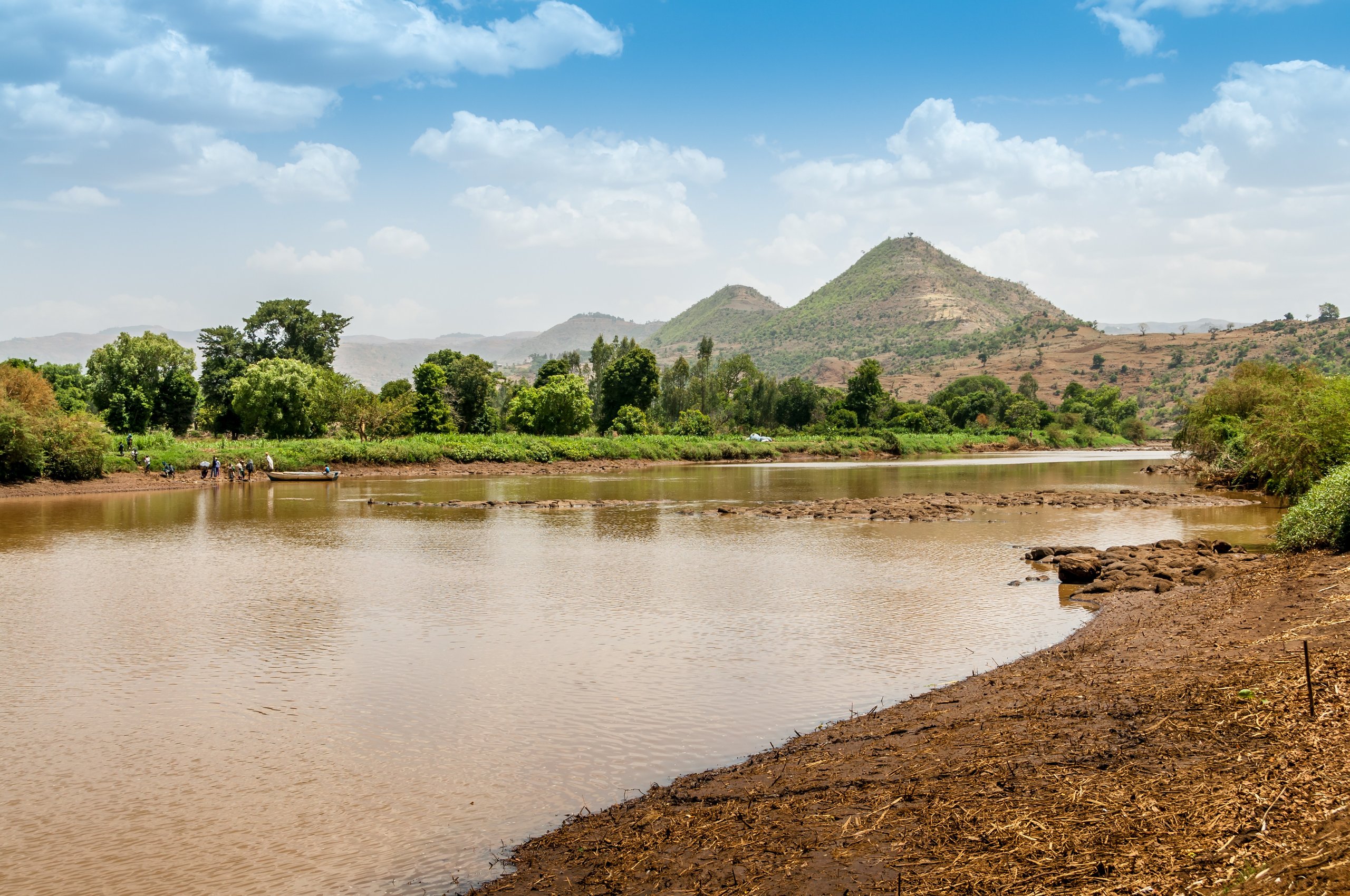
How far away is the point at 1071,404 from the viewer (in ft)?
417

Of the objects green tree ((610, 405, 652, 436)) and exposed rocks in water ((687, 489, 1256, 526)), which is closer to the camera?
exposed rocks in water ((687, 489, 1256, 526))

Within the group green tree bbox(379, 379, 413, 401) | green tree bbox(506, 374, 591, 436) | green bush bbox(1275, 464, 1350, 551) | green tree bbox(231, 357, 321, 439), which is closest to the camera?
green bush bbox(1275, 464, 1350, 551)

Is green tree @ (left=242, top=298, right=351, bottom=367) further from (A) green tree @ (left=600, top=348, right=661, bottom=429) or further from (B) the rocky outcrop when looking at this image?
(B) the rocky outcrop

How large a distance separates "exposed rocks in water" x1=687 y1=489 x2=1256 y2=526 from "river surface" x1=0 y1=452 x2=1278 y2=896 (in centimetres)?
487

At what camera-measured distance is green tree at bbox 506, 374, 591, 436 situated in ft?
268

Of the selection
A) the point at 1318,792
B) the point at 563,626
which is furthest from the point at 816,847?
the point at 563,626

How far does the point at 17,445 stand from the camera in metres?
43.6

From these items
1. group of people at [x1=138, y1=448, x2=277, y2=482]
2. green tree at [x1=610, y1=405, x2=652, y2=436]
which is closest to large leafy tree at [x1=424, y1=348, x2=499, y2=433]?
green tree at [x1=610, y1=405, x2=652, y2=436]

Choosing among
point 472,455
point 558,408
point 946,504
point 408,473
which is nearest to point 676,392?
point 558,408

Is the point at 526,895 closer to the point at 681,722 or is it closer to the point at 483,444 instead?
the point at 681,722

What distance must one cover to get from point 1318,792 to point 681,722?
6.12 meters

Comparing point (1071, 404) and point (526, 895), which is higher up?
point (1071, 404)

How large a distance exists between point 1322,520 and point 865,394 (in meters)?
84.2

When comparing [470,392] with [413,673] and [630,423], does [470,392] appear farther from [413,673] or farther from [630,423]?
[413,673]
